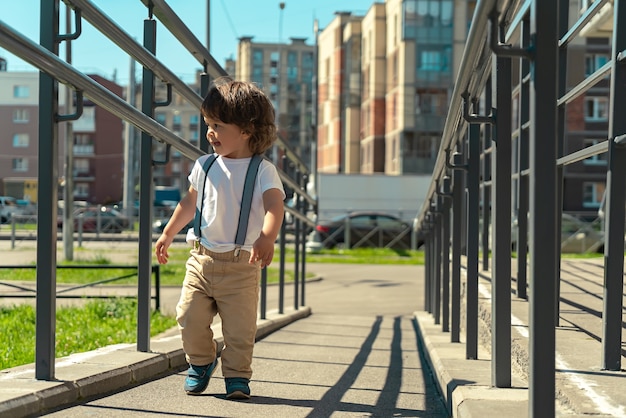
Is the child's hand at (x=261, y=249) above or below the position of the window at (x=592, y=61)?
below

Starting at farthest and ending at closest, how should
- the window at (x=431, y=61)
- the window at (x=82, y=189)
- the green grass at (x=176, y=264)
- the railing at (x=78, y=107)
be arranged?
the window at (x=82, y=189) → the window at (x=431, y=61) → the green grass at (x=176, y=264) → the railing at (x=78, y=107)

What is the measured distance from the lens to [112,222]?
1121 inches

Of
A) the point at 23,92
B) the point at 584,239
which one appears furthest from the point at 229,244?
the point at 584,239

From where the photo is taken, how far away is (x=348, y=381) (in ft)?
13.3

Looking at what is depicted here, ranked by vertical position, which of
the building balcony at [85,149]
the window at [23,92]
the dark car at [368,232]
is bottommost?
the dark car at [368,232]

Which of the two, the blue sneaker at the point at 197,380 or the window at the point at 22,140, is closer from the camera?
the blue sneaker at the point at 197,380

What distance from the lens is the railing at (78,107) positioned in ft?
10.0

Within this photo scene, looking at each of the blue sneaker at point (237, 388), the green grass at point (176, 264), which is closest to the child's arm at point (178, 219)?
the blue sneaker at point (237, 388)

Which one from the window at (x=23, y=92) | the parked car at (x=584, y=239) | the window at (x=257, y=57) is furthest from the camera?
the window at (x=257, y=57)

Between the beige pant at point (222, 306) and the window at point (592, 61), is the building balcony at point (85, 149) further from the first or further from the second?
the beige pant at point (222, 306)

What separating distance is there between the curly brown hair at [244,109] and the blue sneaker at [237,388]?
2.73 feet

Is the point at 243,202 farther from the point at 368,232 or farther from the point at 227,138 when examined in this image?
the point at 368,232

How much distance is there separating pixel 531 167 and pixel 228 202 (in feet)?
5.05

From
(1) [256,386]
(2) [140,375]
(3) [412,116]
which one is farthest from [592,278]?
(3) [412,116]
